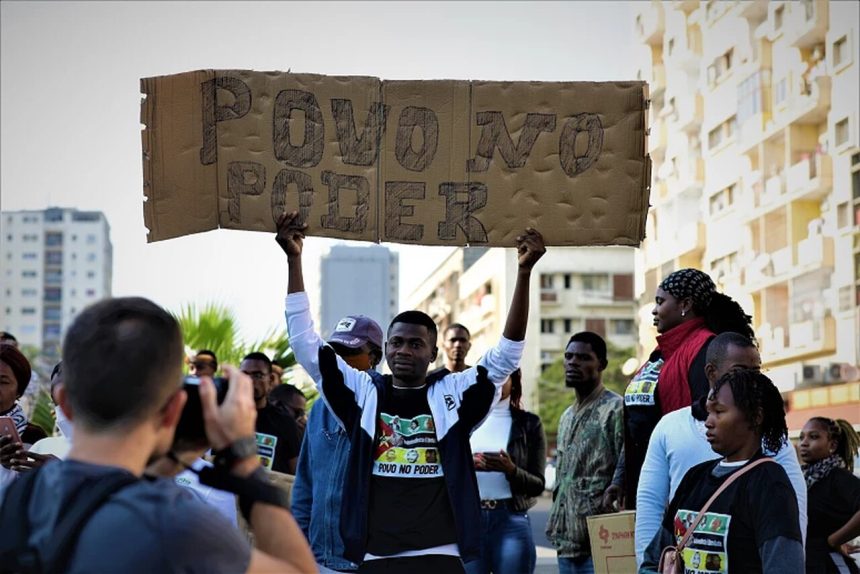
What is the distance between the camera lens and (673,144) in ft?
205

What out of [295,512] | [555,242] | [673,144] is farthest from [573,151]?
[673,144]

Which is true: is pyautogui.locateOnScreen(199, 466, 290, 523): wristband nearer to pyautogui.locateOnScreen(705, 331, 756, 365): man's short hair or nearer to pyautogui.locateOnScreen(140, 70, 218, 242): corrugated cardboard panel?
pyautogui.locateOnScreen(705, 331, 756, 365): man's short hair

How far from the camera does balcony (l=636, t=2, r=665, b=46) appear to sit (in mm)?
64375

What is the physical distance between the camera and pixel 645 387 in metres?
7.29

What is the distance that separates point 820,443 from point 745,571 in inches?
164

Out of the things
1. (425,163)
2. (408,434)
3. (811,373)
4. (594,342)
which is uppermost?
(811,373)

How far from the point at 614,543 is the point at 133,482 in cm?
447

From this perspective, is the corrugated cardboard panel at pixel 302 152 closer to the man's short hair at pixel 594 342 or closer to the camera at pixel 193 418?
the man's short hair at pixel 594 342

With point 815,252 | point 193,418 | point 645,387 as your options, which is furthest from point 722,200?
point 193,418

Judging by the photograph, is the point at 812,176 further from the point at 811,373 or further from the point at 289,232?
the point at 289,232

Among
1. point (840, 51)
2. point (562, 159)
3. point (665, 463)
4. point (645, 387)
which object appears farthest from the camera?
point (840, 51)

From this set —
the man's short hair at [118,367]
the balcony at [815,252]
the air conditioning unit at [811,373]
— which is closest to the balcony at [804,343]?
the air conditioning unit at [811,373]

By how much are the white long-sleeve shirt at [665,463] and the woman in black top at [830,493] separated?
7.29 feet

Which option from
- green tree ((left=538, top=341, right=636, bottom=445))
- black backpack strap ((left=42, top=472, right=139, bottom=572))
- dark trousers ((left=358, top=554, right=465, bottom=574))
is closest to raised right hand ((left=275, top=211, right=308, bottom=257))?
dark trousers ((left=358, top=554, right=465, bottom=574))
